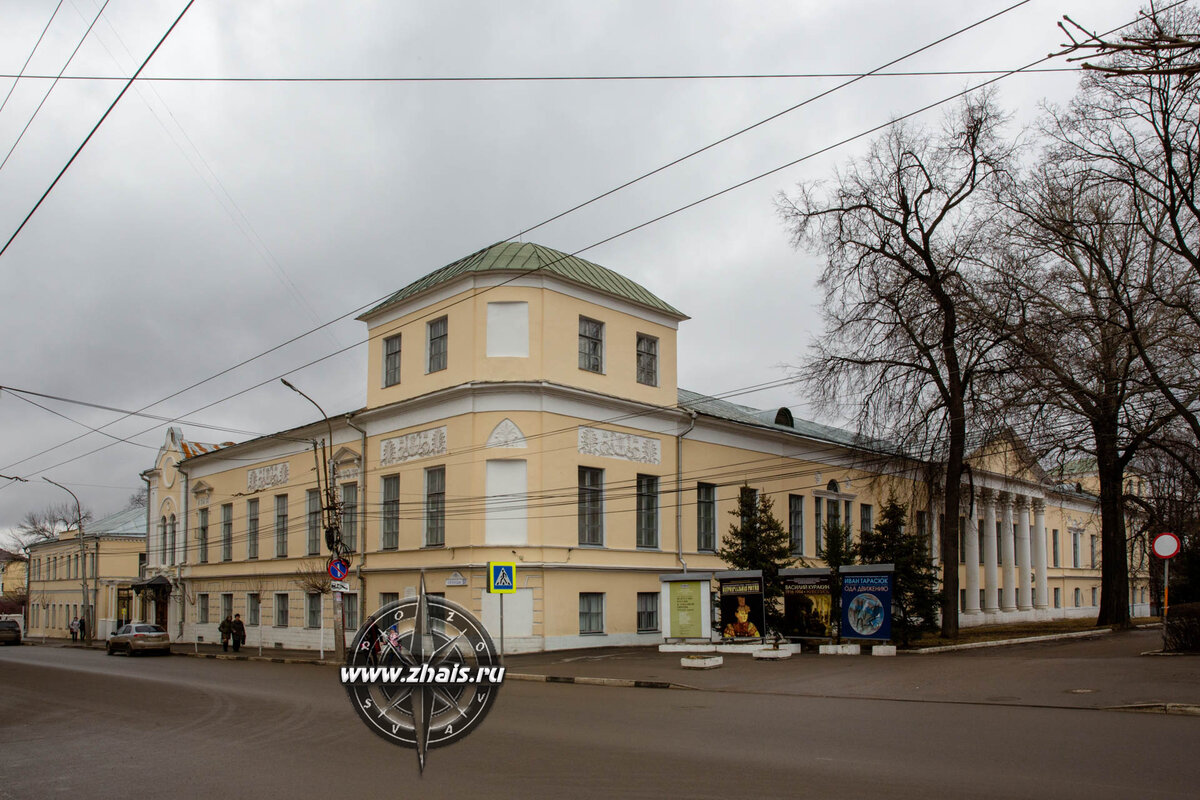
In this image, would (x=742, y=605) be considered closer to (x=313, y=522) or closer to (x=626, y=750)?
(x=626, y=750)

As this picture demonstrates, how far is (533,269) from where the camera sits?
109ft

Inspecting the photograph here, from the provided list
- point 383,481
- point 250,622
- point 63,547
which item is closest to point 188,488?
point 250,622

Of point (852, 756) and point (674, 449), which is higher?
point (674, 449)

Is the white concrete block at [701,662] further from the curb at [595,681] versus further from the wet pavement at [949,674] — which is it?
the curb at [595,681]

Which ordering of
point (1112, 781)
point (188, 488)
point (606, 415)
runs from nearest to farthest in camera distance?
1. point (1112, 781)
2. point (606, 415)
3. point (188, 488)

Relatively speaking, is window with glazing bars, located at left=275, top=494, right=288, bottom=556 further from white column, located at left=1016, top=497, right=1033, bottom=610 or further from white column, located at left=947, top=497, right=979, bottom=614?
white column, located at left=1016, top=497, right=1033, bottom=610

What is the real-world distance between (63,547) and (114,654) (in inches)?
1576

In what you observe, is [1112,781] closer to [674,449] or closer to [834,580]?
[834,580]

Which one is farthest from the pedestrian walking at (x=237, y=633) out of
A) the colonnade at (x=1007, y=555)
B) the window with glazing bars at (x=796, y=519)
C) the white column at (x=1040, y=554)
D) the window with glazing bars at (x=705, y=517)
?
the white column at (x=1040, y=554)

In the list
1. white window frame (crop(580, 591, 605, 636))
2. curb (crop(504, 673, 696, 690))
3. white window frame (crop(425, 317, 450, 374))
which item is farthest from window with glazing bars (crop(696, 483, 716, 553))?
curb (crop(504, 673, 696, 690))

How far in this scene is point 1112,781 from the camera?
366 inches

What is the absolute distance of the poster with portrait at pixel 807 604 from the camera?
28.3 metres

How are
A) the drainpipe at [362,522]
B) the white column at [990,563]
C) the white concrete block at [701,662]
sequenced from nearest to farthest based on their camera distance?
the white concrete block at [701,662]
the drainpipe at [362,522]
the white column at [990,563]
